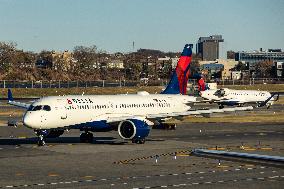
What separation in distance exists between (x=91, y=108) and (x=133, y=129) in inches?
169

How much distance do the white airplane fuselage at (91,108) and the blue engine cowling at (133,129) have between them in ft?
6.68

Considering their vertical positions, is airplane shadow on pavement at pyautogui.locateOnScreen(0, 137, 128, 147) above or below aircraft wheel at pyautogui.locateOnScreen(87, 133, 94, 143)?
below

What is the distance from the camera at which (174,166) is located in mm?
40219

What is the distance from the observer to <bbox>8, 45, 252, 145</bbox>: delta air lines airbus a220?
52625 mm

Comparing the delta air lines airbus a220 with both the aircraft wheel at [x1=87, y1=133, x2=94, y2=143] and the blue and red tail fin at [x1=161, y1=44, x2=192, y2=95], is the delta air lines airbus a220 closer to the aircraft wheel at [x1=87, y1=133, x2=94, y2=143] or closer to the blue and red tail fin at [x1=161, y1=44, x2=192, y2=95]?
the aircraft wheel at [x1=87, y1=133, x2=94, y2=143]

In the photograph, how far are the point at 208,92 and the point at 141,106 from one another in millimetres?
67831

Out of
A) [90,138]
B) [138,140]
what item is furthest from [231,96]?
[138,140]

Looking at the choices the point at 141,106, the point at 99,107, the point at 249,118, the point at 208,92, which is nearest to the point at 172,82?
the point at 141,106

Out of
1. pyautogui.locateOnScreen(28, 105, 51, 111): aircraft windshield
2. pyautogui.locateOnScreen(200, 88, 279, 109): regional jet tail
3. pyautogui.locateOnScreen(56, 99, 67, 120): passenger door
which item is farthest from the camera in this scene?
pyautogui.locateOnScreen(200, 88, 279, 109): regional jet tail

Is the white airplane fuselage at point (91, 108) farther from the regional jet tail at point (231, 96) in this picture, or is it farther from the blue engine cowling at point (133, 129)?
the regional jet tail at point (231, 96)

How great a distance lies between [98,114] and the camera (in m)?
56.2

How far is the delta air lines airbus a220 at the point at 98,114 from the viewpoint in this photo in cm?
5262

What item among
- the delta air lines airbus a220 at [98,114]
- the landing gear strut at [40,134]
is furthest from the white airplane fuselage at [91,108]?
the landing gear strut at [40,134]

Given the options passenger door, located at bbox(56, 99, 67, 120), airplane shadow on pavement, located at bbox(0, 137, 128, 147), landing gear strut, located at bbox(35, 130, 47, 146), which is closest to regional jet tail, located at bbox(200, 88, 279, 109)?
airplane shadow on pavement, located at bbox(0, 137, 128, 147)
